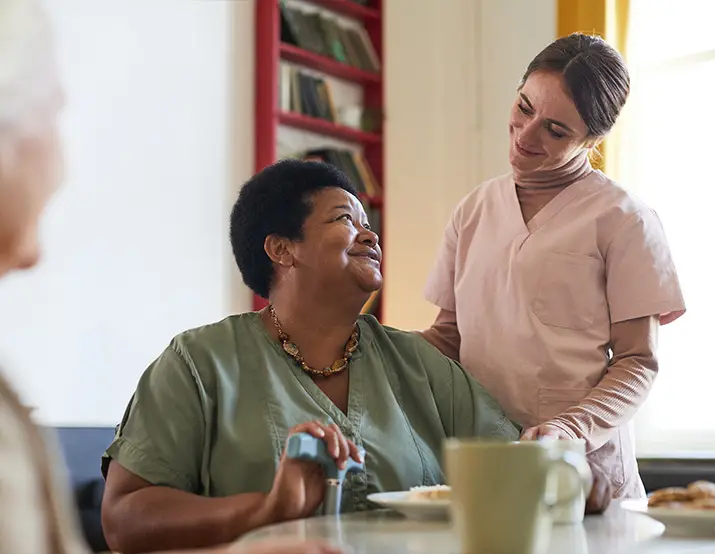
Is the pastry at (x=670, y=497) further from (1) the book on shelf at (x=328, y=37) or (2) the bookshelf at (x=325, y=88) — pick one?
(1) the book on shelf at (x=328, y=37)

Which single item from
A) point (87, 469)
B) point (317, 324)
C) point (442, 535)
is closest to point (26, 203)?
point (442, 535)

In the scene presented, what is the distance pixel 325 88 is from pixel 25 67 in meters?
4.09

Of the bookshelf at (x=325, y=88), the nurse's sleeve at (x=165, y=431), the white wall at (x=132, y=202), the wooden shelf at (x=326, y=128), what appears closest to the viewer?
the nurse's sleeve at (x=165, y=431)

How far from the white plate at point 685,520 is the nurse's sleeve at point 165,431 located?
2.33ft

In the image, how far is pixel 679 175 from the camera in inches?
160

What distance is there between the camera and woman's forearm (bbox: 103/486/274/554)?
1478 millimetres

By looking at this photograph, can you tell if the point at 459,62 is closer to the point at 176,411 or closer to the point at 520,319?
the point at 520,319

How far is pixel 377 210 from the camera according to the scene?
15.8ft

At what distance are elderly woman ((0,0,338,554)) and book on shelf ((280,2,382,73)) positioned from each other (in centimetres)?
397

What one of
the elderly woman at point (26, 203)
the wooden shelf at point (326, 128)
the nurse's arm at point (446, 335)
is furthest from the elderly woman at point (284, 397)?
the wooden shelf at point (326, 128)

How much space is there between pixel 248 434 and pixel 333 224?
1.59 feet

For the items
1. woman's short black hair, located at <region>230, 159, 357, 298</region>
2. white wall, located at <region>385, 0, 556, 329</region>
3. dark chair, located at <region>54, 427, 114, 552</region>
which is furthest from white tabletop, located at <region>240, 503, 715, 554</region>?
white wall, located at <region>385, 0, 556, 329</region>

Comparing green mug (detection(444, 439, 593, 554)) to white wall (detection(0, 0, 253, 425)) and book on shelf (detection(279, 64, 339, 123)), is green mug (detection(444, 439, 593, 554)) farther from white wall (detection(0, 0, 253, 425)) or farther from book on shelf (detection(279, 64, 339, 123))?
book on shelf (detection(279, 64, 339, 123))

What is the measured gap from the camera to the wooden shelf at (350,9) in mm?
4719
